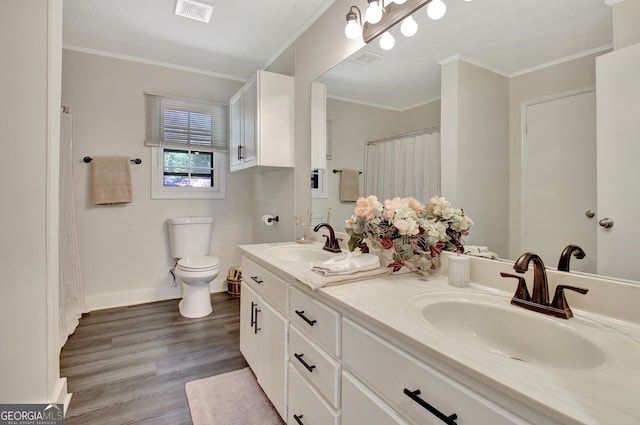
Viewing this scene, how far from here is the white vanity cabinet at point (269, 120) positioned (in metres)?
2.37

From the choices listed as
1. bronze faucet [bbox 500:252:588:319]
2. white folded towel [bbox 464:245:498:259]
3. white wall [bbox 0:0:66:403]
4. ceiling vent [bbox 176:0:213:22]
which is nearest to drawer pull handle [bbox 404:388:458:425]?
bronze faucet [bbox 500:252:588:319]

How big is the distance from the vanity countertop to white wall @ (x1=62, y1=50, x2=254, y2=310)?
8.80 feet

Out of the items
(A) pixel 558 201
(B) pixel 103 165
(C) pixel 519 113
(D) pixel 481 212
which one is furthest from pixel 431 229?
(B) pixel 103 165

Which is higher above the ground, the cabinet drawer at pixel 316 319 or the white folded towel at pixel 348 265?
the white folded towel at pixel 348 265

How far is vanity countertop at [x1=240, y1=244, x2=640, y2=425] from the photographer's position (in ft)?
1.58

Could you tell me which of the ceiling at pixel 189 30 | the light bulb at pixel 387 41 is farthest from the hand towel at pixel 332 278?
the ceiling at pixel 189 30

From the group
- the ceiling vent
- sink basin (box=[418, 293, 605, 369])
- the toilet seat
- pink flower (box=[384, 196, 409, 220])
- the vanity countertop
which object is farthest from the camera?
the toilet seat

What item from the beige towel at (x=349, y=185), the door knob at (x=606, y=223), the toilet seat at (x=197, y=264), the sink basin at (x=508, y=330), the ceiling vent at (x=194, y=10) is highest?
the ceiling vent at (x=194, y=10)

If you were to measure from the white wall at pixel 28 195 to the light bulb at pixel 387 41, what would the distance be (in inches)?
63.2

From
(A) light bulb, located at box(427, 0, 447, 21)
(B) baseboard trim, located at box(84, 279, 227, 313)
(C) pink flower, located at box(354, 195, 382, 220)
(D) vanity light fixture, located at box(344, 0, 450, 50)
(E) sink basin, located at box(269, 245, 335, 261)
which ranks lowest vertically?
(B) baseboard trim, located at box(84, 279, 227, 313)

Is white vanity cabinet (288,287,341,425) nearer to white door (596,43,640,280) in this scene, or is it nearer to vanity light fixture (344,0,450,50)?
white door (596,43,640,280)

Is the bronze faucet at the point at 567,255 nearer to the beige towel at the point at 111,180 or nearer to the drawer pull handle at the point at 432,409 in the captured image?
the drawer pull handle at the point at 432,409

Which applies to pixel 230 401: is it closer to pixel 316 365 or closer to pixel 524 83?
pixel 316 365

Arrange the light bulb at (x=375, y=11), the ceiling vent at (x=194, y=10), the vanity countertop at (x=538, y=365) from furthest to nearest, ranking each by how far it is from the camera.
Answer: the ceiling vent at (x=194, y=10) < the light bulb at (x=375, y=11) < the vanity countertop at (x=538, y=365)
